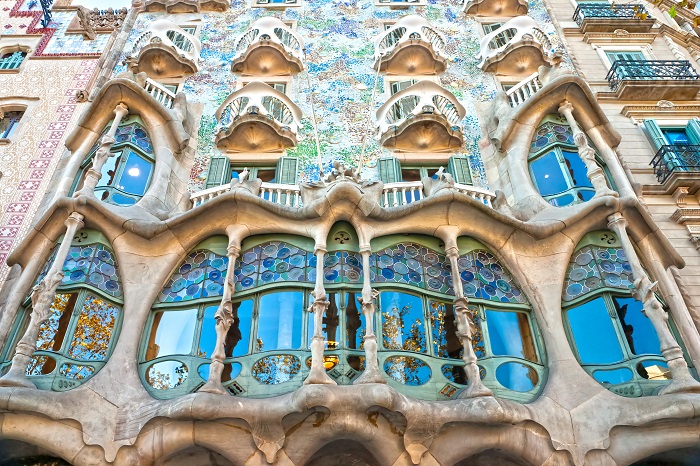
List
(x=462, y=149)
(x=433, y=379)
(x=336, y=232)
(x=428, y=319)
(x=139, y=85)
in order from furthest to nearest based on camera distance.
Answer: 1. (x=462, y=149)
2. (x=139, y=85)
3. (x=336, y=232)
4. (x=428, y=319)
5. (x=433, y=379)

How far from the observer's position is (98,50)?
1620cm

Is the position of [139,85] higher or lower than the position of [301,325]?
higher

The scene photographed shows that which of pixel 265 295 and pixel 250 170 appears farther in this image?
pixel 250 170

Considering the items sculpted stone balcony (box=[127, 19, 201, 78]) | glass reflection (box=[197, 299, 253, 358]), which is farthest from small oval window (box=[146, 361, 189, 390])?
sculpted stone balcony (box=[127, 19, 201, 78])

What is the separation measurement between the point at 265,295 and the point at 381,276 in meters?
1.95

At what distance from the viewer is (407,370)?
8812mm

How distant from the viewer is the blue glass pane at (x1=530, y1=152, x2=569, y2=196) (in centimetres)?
1153

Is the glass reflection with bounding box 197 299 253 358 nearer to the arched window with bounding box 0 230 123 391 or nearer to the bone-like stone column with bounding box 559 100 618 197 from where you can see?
the arched window with bounding box 0 230 123 391

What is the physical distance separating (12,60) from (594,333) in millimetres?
16163

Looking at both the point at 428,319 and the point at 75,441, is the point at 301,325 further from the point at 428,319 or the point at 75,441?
the point at 75,441

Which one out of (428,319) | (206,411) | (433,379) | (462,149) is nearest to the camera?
(206,411)

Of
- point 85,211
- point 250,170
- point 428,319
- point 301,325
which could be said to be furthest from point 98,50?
point 428,319

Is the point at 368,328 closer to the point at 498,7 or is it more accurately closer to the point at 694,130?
the point at 694,130

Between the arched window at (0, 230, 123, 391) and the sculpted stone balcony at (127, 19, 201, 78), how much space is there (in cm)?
624
